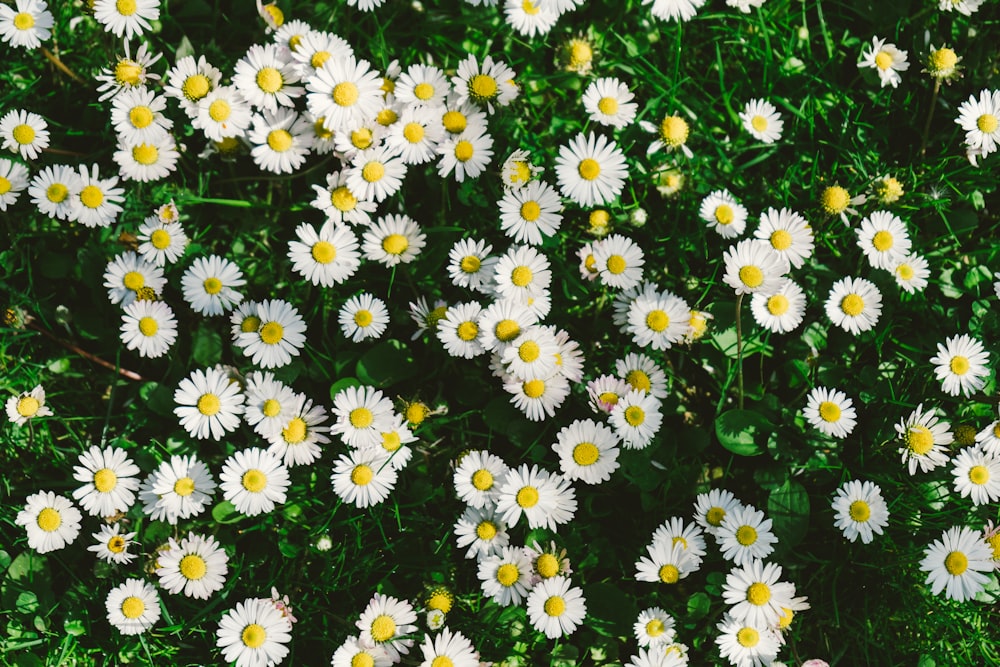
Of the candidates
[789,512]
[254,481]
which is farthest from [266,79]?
[789,512]

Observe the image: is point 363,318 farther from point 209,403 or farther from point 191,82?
point 191,82

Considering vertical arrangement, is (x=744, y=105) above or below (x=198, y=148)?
above

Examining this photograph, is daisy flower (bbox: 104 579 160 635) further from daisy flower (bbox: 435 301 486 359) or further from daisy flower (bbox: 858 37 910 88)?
daisy flower (bbox: 858 37 910 88)

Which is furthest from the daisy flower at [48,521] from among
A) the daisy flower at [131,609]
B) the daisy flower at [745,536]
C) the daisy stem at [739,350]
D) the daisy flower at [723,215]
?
the daisy flower at [723,215]

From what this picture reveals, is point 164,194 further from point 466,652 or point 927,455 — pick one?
point 927,455

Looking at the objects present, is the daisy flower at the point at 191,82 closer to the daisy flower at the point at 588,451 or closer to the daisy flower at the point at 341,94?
the daisy flower at the point at 341,94

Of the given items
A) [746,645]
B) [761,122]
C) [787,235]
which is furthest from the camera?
[761,122]

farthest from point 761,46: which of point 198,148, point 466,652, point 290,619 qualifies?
point 290,619
